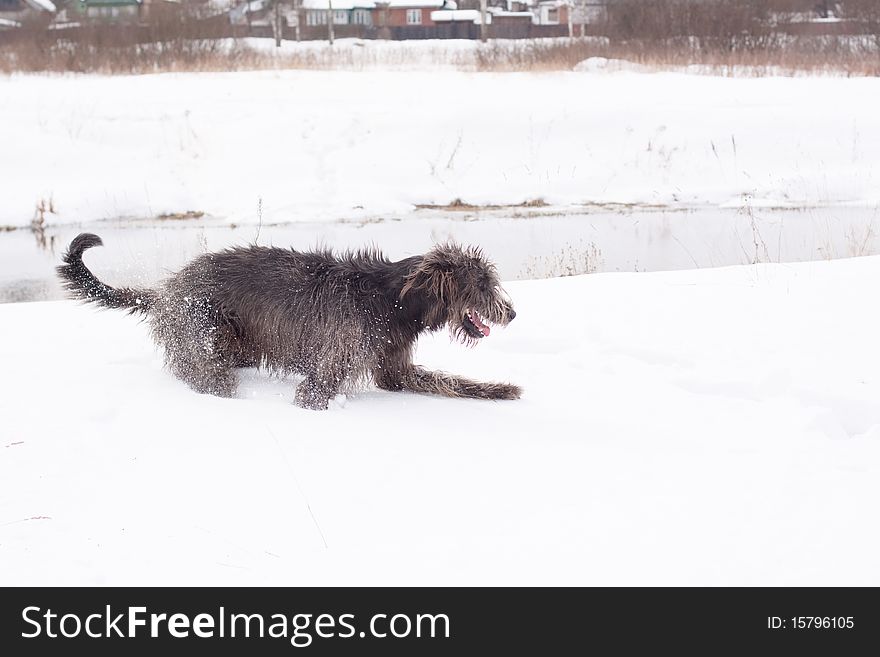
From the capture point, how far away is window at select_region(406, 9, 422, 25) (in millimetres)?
46062

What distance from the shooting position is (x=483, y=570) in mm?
3051

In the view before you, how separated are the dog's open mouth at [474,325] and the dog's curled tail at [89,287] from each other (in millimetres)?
1899

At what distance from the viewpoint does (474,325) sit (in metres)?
5.03

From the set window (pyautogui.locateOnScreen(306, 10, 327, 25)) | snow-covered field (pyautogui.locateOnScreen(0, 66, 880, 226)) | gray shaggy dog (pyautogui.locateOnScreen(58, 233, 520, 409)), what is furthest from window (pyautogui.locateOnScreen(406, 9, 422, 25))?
gray shaggy dog (pyautogui.locateOnScreen(58, 233, 520, 409))

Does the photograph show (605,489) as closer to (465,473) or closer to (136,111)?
(465,473)

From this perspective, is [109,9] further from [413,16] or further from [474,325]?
[474,325]

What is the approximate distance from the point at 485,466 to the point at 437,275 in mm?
1313

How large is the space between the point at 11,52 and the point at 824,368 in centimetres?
2491

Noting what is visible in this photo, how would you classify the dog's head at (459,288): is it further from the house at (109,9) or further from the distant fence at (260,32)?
the house at (109,9)

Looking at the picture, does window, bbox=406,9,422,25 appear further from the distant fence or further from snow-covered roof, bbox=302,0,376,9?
the distant fence

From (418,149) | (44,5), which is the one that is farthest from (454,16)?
(418,149)

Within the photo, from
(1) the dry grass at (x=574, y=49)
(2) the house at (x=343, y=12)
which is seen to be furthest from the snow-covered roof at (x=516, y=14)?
(1) the dry grass at (x=574, y=49)

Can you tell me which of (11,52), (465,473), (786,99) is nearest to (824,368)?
(465,473)

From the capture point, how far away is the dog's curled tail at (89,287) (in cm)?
529
